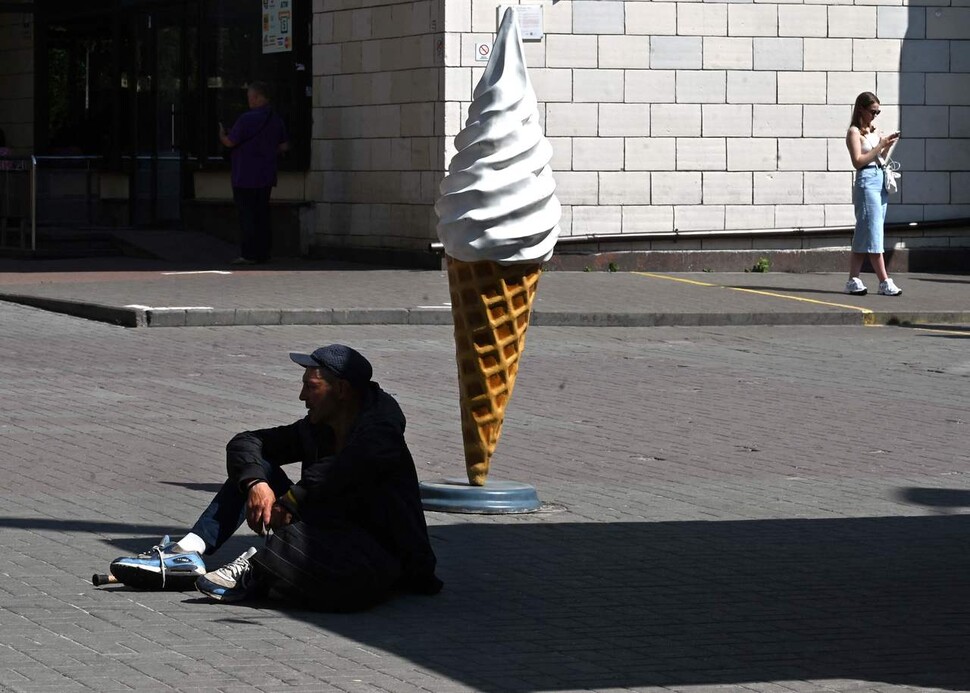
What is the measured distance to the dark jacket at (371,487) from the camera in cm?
633

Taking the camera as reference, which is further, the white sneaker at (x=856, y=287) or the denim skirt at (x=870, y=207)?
the white sneaker at (x=856, y=287)

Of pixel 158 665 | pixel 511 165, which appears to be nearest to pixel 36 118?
pixel 511 165

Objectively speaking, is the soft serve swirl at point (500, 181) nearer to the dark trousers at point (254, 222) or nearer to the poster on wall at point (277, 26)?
the dark trousers at point (254, 222)

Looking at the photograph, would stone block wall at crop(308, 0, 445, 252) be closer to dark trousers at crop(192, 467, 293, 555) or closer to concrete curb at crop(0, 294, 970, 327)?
concrete curb at crop(0, 294, 970, 327)

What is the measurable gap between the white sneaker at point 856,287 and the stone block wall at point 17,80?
15399 mm

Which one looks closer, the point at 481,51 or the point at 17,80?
the point at 481,51

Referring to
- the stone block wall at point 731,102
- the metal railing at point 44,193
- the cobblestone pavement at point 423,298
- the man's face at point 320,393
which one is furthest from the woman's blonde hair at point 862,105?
the man's face at point 320,393

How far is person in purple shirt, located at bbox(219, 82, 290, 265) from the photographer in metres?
20.7

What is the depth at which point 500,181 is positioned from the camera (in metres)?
7.80

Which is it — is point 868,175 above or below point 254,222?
Result: above

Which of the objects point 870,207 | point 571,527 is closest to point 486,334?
point 571,527

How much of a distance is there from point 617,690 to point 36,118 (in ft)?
82.5

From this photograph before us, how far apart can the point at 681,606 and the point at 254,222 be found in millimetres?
15066

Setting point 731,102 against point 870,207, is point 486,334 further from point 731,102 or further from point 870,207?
point 731,102
